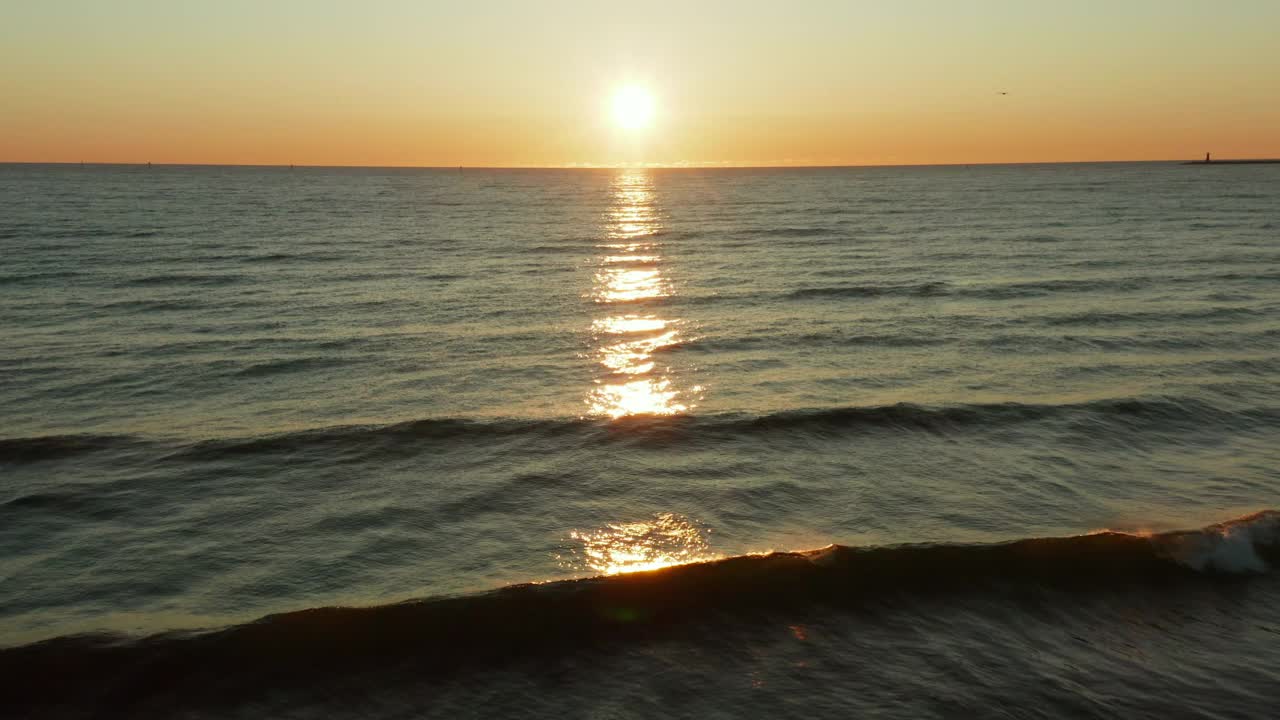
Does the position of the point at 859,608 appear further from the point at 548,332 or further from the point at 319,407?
the point at 548,332

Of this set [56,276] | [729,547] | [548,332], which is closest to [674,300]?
[548,332]

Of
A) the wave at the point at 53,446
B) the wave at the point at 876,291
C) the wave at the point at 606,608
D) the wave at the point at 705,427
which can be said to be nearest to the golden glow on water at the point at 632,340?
the wave at the point at 705,427

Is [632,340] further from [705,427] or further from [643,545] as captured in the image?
[643,545]

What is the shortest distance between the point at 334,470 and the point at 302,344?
905 centimetres

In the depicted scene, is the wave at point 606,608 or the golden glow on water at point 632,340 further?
the golden glow on water at point 632,340

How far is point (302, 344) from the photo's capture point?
2114 centimetres

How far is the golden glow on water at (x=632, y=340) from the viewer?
16.4 m

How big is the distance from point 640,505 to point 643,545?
1.23 meters

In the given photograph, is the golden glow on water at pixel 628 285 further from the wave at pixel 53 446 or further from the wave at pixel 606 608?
the wave at pixel 606 608

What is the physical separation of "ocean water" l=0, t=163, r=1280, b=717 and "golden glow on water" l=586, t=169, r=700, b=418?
16cm

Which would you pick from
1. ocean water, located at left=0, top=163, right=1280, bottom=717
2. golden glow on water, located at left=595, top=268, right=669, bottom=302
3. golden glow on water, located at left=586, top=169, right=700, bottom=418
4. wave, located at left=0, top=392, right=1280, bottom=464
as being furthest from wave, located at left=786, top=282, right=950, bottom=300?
wave, located at left=0, top=392, right=1280, bottom=464

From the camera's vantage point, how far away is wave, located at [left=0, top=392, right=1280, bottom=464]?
13844 millimetres

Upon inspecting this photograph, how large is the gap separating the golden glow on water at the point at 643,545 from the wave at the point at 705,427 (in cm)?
339

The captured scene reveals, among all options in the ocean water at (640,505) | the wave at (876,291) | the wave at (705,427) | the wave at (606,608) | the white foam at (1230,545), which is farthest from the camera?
the wave at (876,291)
